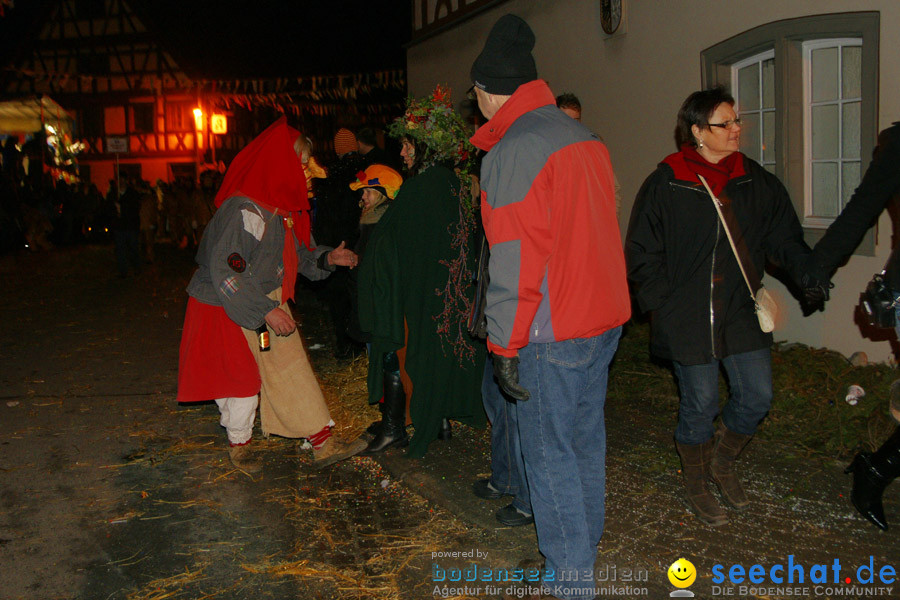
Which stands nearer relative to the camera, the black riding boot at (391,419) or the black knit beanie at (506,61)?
the black knit beanie at (506,61)

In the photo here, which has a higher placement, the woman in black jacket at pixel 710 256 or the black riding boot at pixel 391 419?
the woman in black jacket at pixel 710 256

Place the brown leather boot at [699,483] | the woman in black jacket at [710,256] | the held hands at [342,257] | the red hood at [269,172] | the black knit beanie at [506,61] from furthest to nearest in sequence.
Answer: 1. the held hands at [342,257]
2. the red hood at [269,172]
3. the brown leather boot at [699,483]
4. the woman in black jacket at [710,256]
5. the black knit beanie at [506,61]

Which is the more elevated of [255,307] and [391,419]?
[255,307]

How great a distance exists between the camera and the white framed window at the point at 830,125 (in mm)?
6512

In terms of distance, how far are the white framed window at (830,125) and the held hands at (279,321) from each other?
15.4ft

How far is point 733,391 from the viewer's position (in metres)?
4.06

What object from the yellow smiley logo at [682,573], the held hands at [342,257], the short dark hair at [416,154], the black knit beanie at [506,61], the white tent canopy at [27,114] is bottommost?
the yellow smiley logo at [682,573]

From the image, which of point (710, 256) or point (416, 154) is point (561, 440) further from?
point (416, 154)

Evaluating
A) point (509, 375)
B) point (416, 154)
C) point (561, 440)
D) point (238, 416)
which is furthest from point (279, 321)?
point (561, 440)

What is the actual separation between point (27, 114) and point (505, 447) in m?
34.6

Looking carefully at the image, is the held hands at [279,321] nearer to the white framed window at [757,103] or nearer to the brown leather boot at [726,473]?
the brown leather boot at [726,473]

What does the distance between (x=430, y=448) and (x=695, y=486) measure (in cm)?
193

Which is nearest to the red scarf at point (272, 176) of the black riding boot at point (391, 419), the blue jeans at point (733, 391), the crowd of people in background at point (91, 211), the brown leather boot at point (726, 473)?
the black riding boot at point (391, 419)

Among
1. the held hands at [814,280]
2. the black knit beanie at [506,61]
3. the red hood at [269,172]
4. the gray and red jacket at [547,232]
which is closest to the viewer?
the gray and red jacket at [547,232]
